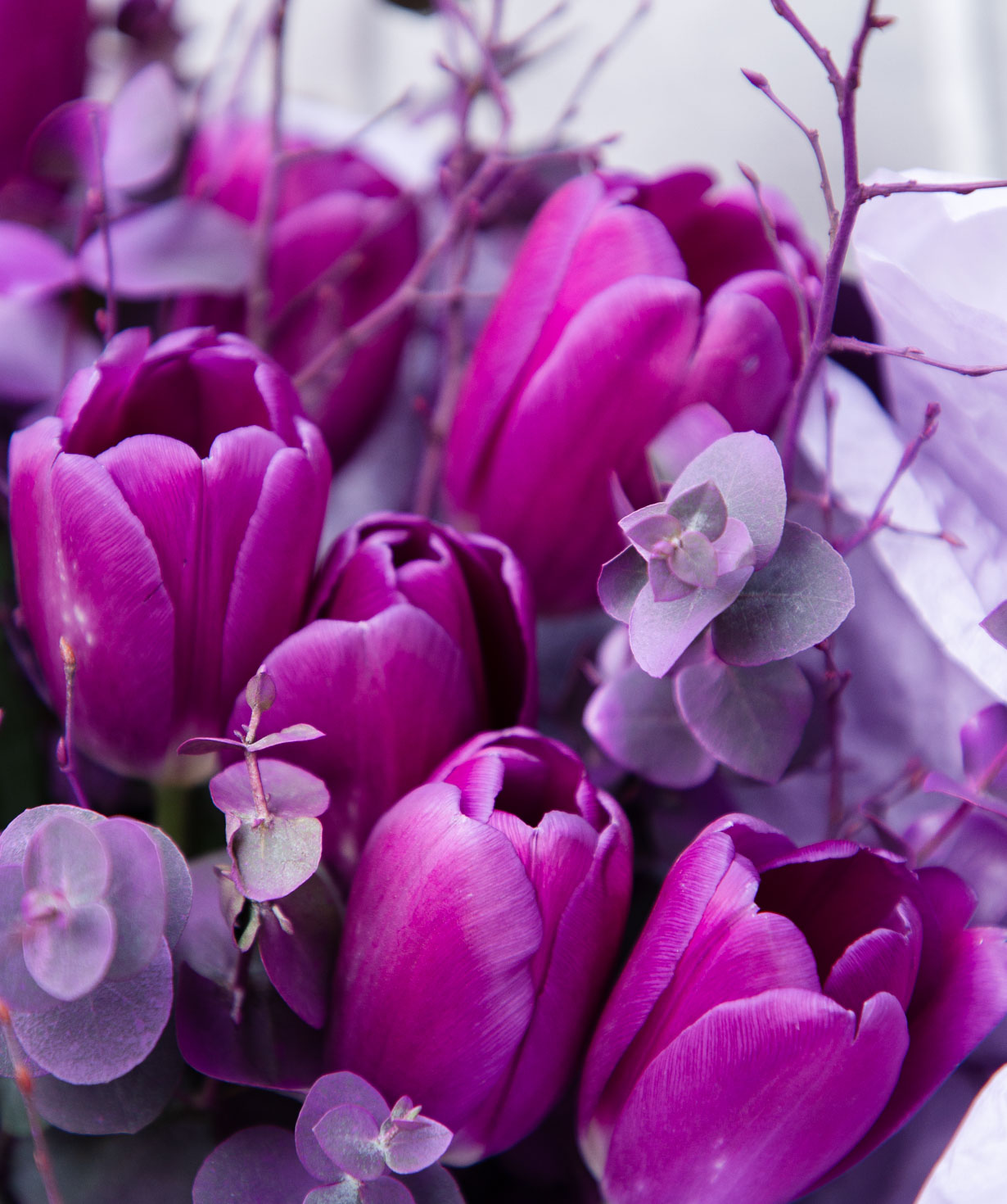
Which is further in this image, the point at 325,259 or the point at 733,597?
the point at 325,259

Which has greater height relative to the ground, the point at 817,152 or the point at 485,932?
the point at 817,152

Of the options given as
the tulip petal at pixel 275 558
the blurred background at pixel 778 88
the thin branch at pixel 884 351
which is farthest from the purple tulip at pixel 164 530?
the blurred background at pixel 778 88

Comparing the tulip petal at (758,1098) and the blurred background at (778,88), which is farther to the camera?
the blurred background at (778,88)

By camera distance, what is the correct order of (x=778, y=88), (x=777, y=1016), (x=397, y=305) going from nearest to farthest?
(x=777, y=1016) < (x=397, y=305) < (x=778, y=88)

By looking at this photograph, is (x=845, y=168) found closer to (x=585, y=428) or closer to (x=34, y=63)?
(x=585, y=428)

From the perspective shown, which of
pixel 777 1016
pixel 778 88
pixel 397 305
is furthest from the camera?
pixel 778 88

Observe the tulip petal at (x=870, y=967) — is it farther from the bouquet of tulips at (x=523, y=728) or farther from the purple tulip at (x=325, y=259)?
the purple tulip at (x=325, y=259)

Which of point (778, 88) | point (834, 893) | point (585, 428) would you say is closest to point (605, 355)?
point (585, 428)

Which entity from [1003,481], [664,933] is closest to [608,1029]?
[664,933]
